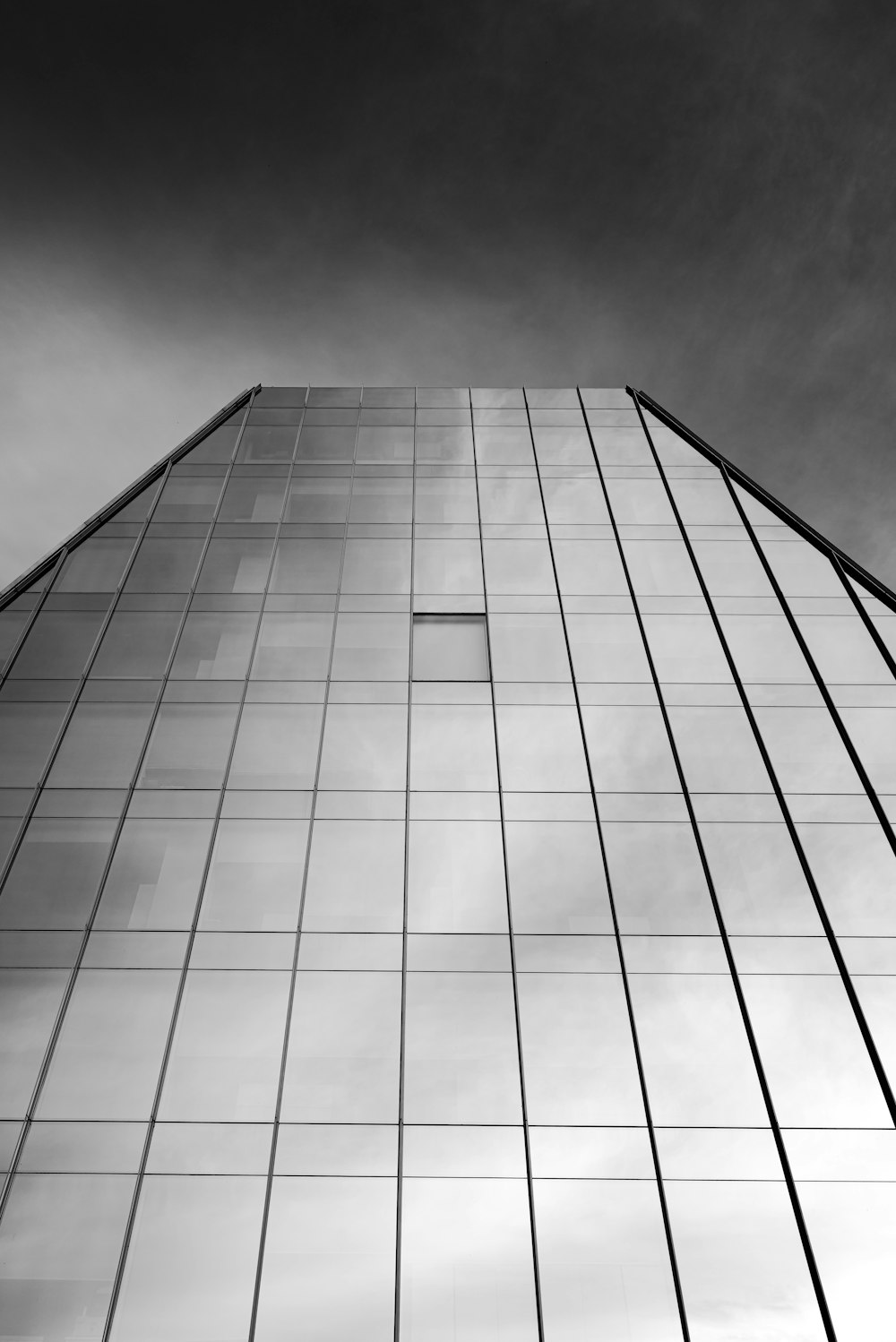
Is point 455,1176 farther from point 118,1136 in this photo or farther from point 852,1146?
point 852,1146

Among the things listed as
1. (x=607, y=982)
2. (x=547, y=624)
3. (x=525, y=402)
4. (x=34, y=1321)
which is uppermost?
(x=525, y=402)

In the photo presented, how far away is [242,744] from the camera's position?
1705 centimetres

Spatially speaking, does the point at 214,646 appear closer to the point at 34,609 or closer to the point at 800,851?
the point at 34,609

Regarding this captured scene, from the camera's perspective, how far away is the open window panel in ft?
61.4

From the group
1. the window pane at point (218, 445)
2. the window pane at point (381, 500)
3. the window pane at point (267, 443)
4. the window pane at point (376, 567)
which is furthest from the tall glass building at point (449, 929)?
the window pane at point (267, 443)

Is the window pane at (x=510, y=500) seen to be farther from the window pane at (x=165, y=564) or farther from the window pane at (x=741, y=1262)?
the window pane at (x=741, y=1262)

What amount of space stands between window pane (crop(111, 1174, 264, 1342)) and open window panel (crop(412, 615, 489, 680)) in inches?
428

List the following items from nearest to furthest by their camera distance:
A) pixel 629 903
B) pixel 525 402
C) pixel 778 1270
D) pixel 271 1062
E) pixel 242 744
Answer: pixel 778 1270
pixel 271 1062
pixel 629 903
pixel 242 744
pixel 525 402

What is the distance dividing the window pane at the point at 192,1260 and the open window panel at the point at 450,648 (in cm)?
1086

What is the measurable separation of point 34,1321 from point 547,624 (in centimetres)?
1603

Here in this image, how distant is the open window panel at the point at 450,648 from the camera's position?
18719mm

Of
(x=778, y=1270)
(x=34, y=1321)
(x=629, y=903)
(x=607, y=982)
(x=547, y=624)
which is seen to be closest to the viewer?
(x=34, y=1321)

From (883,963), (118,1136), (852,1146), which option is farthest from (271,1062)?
(883,963)

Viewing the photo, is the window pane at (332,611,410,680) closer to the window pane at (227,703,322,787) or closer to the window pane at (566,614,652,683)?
the window pane at (227,703,322,787)
